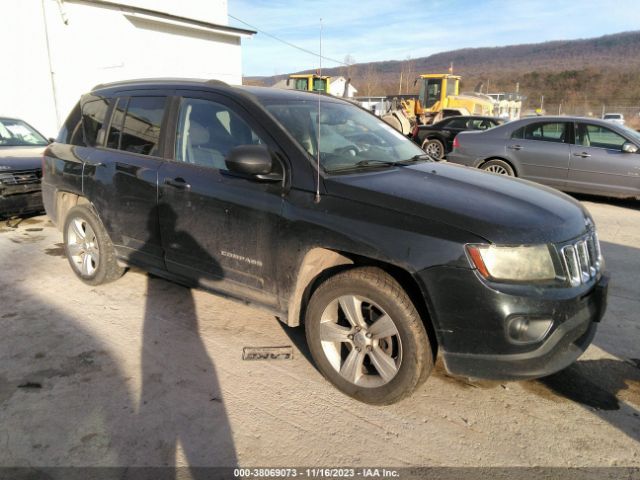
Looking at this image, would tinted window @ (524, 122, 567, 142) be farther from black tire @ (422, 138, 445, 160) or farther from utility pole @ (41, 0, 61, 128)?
utility pole @ (41, 0, 61, 128)

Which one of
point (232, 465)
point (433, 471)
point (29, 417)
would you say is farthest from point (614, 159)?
point (29, 417)

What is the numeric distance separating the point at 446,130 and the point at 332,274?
39.8 ft

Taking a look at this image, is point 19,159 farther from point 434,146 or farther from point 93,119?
point 434,146

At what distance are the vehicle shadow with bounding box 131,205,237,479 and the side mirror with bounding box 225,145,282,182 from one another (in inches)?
31.4

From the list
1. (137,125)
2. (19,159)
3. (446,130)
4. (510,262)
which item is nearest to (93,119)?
(137,125)

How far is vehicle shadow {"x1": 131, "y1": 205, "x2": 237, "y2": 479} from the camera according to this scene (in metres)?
2.46

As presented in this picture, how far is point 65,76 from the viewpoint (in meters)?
12.2

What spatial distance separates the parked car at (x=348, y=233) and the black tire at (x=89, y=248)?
5.7 inches

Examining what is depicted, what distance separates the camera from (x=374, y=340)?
277 centimetres

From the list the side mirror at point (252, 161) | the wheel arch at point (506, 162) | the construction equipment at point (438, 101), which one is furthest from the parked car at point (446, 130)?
the side mirror at point (252, 161)

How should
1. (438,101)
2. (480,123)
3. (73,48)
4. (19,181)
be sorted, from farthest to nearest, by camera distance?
(438,101), (480,123), (73,48), (19,181)

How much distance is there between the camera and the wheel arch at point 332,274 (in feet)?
8.65

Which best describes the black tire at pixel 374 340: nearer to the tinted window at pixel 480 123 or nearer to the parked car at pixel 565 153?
the parked car at pixel 565 153

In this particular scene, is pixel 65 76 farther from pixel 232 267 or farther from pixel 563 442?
pixel 563 442
